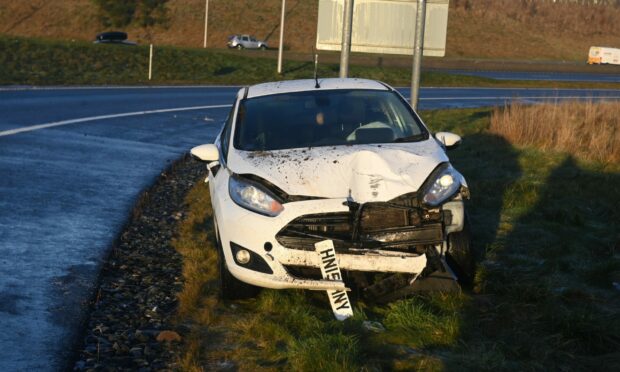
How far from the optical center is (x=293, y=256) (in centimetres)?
607

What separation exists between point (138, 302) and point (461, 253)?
226 centimetres

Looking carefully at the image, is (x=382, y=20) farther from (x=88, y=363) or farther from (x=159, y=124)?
(x=88, y=363)

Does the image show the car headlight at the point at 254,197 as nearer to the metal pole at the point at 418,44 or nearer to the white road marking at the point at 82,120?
the metal pole at the point at 418,44

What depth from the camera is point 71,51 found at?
44.1m

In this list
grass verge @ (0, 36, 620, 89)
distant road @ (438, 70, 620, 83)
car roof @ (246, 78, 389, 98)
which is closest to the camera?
car roof @ (246, 78, 389, 98)

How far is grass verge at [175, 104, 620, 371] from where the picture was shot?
5.14 meters

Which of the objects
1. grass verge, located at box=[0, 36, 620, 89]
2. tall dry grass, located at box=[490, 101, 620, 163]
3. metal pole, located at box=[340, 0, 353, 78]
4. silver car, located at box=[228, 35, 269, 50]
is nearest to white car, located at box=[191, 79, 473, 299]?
tall dry grass, located at box=[490, 101, 620, 163]

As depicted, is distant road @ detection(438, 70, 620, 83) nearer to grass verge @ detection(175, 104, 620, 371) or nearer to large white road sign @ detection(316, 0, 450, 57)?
large white road sign @ detection(316, 0, 450, 57)

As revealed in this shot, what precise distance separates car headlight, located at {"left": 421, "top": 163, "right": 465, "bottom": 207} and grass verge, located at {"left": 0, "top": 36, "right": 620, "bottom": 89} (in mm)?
29588

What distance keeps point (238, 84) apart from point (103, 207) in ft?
97.9

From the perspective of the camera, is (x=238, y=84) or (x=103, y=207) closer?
(x=103, y=207)

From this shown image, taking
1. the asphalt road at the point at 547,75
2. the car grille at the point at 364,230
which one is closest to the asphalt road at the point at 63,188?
the car grille at the point at 364,230

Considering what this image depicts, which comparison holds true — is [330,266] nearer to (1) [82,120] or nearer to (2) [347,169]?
(2) [347,169]

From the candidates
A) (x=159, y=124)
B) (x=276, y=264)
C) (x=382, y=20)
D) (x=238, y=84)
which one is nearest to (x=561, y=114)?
(x=382, y=20)
